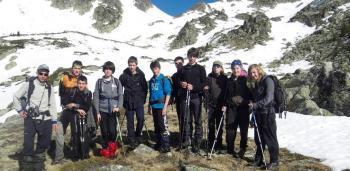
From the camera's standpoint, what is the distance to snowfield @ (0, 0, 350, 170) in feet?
57.4

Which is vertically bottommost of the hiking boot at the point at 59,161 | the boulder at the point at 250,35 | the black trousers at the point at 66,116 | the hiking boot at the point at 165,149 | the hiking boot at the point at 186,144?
the hiking boot at the point at 59,161

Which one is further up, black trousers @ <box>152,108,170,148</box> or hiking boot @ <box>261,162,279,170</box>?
black trousers @ <box>152,108,170,148</box>

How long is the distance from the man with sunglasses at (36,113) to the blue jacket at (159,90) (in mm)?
3614

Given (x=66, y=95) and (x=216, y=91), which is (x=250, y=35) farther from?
(x=66, y=95)

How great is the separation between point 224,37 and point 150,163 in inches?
3491

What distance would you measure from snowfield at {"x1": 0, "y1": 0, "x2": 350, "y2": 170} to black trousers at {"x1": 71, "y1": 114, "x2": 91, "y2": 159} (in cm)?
865

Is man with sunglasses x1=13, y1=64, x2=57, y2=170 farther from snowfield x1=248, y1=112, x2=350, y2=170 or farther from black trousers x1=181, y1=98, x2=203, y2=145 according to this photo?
snowfield x1=248, y1=112, x2=350, y2=170

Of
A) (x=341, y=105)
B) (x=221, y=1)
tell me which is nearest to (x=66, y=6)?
(x=221, y=1)

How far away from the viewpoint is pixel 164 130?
14391mm

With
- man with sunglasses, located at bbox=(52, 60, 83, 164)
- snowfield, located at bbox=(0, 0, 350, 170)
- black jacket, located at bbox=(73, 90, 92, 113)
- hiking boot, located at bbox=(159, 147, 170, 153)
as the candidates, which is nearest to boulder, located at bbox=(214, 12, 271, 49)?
snowfield, located at bbox=(0, 0, 350, 170)

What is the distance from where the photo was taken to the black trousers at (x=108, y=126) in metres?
14.1

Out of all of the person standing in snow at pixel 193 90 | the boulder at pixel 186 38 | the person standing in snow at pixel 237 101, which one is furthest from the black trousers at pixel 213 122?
the boulder at pixel 186 38

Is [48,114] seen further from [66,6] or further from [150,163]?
Answer: [66,6]

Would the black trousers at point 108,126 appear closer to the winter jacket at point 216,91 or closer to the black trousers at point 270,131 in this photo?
the winter jacket at point 216,91
